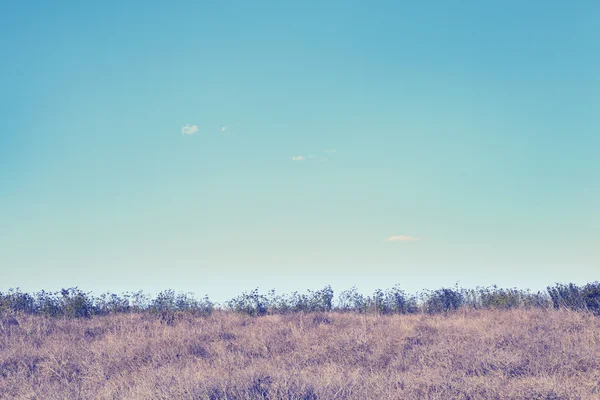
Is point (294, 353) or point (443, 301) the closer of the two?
point (294, 353)

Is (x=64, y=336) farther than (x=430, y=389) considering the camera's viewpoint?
Yes

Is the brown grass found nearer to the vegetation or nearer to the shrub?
the vegetation

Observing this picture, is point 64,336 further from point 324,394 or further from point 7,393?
point 324,394

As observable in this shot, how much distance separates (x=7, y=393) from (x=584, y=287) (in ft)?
61.6

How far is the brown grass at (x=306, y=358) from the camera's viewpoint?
6.28 meters

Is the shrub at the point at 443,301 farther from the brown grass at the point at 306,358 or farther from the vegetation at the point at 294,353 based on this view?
the brown grass at the point at 306,358

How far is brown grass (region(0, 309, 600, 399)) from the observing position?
20.6 ft

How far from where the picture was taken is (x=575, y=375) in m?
7.12

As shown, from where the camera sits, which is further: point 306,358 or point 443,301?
point 443,301

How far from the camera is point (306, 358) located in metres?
9.09

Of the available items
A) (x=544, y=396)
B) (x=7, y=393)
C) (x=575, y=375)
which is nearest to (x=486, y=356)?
(x=575, y=375)

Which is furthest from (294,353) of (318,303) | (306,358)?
(318,303)

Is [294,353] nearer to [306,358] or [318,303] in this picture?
[306,358]

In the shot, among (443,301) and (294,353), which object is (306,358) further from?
(443,301)
